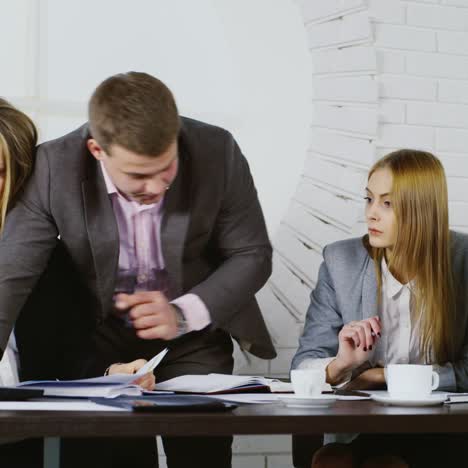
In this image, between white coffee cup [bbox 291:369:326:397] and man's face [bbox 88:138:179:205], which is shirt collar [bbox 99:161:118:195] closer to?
man's face [bbox 88:138:179:205]

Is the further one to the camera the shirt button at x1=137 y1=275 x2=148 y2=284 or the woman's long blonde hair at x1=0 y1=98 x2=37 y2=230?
the shirt button at x1=137 y1=275 x2=148 y2=284

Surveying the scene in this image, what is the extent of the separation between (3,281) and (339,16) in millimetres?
1442

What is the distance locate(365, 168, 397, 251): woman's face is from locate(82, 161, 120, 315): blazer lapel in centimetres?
65

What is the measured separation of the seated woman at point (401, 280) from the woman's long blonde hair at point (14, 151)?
2.62 feet

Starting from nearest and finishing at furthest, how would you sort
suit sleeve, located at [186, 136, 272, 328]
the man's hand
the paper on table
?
the paper on table
the man's hand
suit sleeve, located at [186, 136, 272, 328]

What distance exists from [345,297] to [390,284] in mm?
133

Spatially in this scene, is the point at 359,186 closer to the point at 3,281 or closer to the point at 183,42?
the point at 183,42

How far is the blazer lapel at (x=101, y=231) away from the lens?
2010mm

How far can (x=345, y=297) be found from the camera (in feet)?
7.16

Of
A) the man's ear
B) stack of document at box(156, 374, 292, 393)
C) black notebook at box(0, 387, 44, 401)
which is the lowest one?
stack of document at box(156, 374, 292, 393)

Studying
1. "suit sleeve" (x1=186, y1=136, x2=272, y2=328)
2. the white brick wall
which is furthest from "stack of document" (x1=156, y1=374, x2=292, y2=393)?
the white brick wall

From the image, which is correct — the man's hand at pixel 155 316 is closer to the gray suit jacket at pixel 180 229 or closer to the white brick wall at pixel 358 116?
the gray suit jacket at pixel 180 229

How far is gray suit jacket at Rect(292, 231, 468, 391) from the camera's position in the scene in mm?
2150

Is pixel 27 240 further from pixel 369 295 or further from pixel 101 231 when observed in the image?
pixel 369 295
